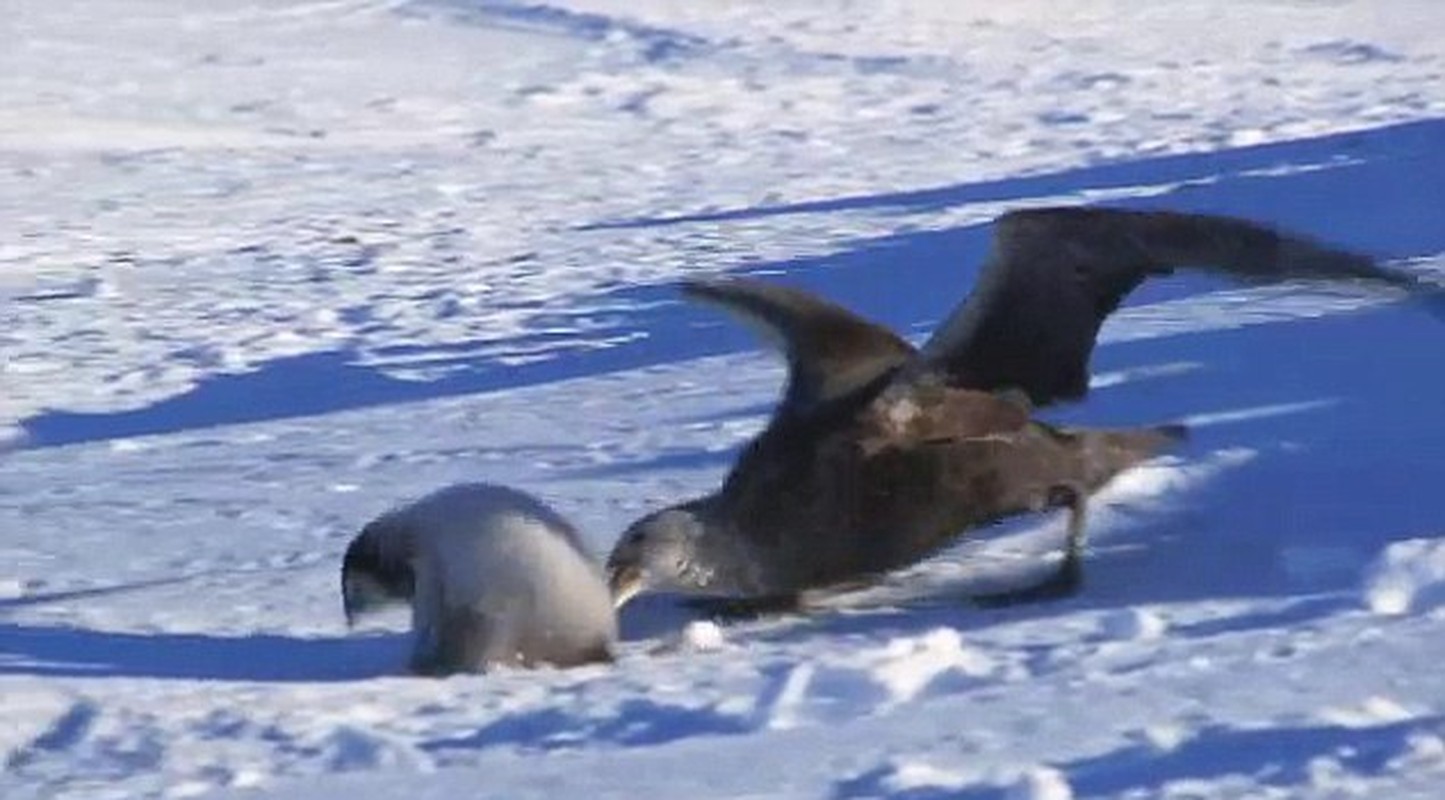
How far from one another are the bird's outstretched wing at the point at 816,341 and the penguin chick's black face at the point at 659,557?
0.41 meters

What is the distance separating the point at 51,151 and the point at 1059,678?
39.8 ft

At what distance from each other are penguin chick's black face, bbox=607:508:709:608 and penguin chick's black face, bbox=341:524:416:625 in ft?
1.07

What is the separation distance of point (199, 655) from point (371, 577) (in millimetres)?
290

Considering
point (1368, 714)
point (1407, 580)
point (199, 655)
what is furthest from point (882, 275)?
point (1368, 714)

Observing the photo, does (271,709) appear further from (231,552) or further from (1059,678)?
(231,552)

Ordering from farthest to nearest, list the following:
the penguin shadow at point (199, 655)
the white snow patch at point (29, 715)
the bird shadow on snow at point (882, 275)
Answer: the bird shadow on snow at point (882, 275)
the penguin shadow at point (199, 655)
the white snow patch at point (29, 715)

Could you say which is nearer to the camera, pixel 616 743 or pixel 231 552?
pixel 616 743

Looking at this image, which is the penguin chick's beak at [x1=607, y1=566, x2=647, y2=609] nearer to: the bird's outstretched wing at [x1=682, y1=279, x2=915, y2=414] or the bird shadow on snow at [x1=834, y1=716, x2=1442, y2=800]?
the bird's outstretched wing at [x1=682, y1=279, x2=915, y2=414]

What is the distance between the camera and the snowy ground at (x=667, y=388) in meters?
3.91

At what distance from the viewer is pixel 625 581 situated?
4887 millimetres

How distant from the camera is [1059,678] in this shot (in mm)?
4137

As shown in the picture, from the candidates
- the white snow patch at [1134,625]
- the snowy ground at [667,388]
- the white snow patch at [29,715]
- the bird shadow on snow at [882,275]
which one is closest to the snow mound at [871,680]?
the snowy ground at [667,388]

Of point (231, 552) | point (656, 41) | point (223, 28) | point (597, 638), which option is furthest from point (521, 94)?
point (597, 638)

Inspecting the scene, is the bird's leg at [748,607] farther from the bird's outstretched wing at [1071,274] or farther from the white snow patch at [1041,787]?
the white snow patch at [1041,787]
